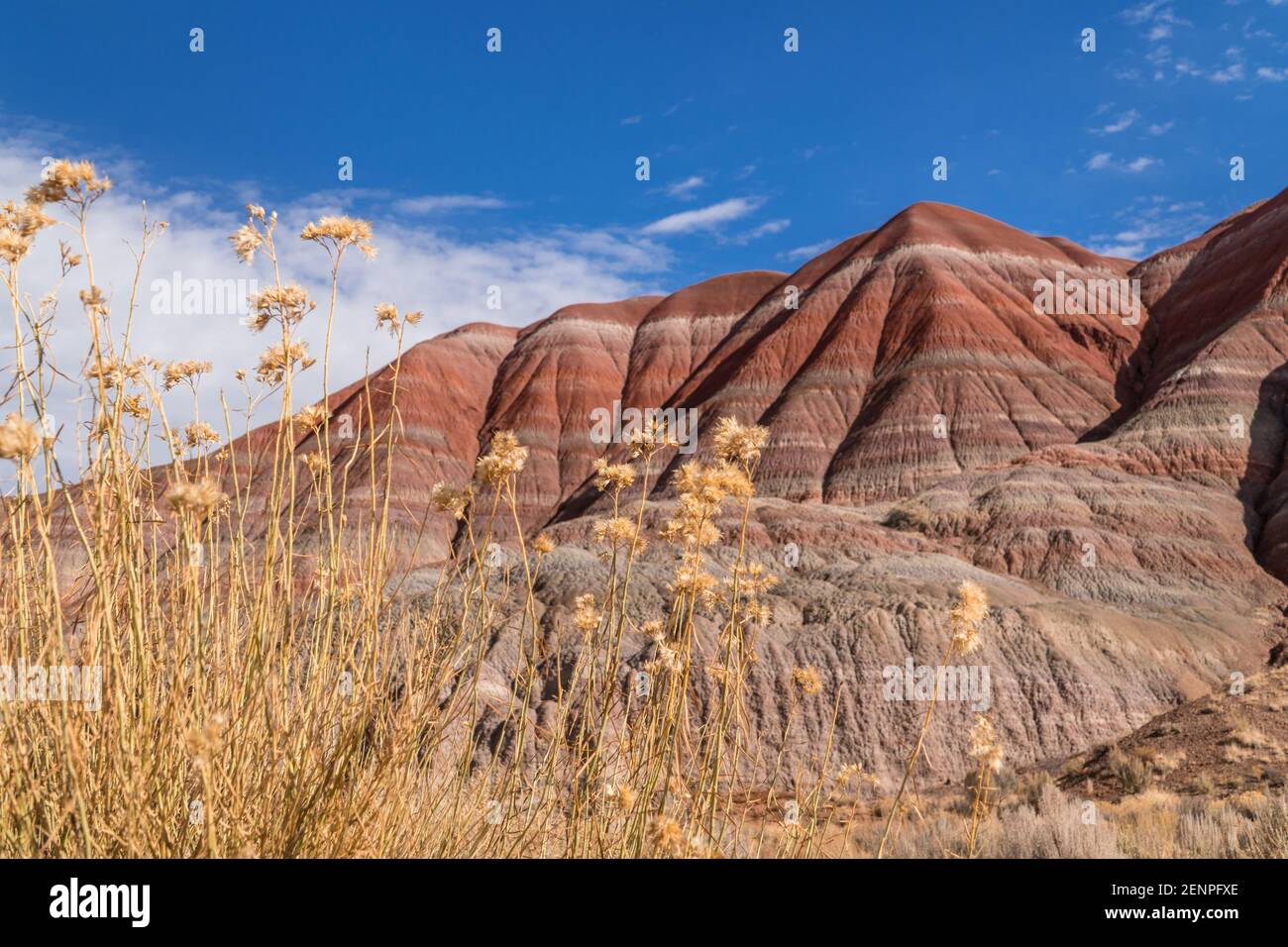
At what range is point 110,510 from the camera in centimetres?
228

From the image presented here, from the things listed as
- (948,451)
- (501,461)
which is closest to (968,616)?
(501,461)

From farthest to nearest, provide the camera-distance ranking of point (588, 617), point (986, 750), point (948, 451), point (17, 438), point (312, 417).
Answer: point (948, 451)
point (986, 750)
point (588, 617)
point (312, 417)
point (17, 438)

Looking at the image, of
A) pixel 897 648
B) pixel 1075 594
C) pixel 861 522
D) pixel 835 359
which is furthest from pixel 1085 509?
pixel 835 359

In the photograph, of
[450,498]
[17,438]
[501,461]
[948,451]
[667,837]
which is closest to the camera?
[17,438]

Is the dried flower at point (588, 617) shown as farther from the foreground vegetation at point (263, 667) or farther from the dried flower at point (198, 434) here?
the dried flower at point (198, 434)

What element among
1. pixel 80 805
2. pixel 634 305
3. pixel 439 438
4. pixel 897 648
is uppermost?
pixel 634 305

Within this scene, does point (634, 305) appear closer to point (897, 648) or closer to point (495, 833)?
point (897, 648)

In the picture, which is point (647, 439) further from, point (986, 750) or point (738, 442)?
point (986, 750)

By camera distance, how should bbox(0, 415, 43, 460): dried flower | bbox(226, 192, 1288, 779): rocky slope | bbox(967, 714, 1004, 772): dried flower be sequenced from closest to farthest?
bbox(0, 415, 43, 460): dried flower, bbox(967, 714, 1004, 772): dried flower, bbox(226, 192, 1288, 779): rocky slope

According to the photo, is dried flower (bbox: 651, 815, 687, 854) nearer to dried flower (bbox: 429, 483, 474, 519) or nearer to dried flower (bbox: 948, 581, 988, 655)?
dried flower (bbox: 429, 483, 474, 519)

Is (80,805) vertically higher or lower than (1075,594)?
higher

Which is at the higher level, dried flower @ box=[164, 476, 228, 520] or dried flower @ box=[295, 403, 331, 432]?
dried flower @ box=[295, 403, 331, 432]

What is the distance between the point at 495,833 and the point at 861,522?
31.1m

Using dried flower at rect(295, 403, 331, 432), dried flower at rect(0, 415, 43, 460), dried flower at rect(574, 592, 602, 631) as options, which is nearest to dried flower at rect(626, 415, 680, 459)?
dried flower at rect(574, 592, 602, 631)
